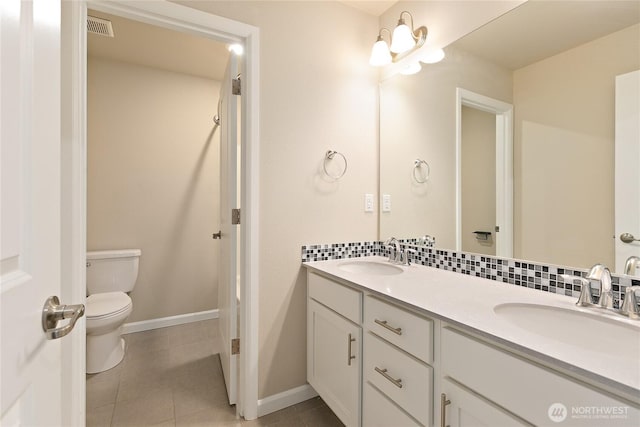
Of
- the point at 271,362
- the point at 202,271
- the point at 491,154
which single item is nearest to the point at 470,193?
the point at 491,154

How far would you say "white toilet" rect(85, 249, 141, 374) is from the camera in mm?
1993

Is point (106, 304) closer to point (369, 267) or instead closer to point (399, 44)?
point (369, 267)

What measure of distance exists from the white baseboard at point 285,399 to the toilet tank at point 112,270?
1.62m

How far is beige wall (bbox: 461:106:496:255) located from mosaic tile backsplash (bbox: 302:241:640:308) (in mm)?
70

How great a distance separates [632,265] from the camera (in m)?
0.97

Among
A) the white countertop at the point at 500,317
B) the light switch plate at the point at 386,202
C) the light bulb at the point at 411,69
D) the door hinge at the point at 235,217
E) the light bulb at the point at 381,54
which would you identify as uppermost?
the light bulb at the point at 381,54

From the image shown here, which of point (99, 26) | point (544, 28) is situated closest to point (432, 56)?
point (544, 28)

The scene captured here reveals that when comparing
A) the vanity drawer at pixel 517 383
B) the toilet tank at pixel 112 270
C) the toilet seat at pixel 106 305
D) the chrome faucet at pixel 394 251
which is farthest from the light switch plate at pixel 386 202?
the toilet tank at pixel 112 270

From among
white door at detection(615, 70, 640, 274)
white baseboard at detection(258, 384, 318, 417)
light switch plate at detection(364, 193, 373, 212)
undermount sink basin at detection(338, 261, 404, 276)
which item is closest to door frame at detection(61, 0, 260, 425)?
white baseboard at detection(258, 384, 318, 417)

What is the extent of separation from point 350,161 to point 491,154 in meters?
0.81

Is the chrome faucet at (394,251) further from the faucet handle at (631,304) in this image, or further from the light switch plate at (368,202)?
the faucet handle at (631,304)

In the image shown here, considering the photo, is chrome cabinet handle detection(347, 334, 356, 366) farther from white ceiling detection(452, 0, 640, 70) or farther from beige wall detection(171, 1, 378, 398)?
white ceiling detection(452, 0, 640, 70)

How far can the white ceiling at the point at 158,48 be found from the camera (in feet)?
7.11

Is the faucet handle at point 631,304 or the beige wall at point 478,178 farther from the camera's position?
the beige wall at point 478,178
